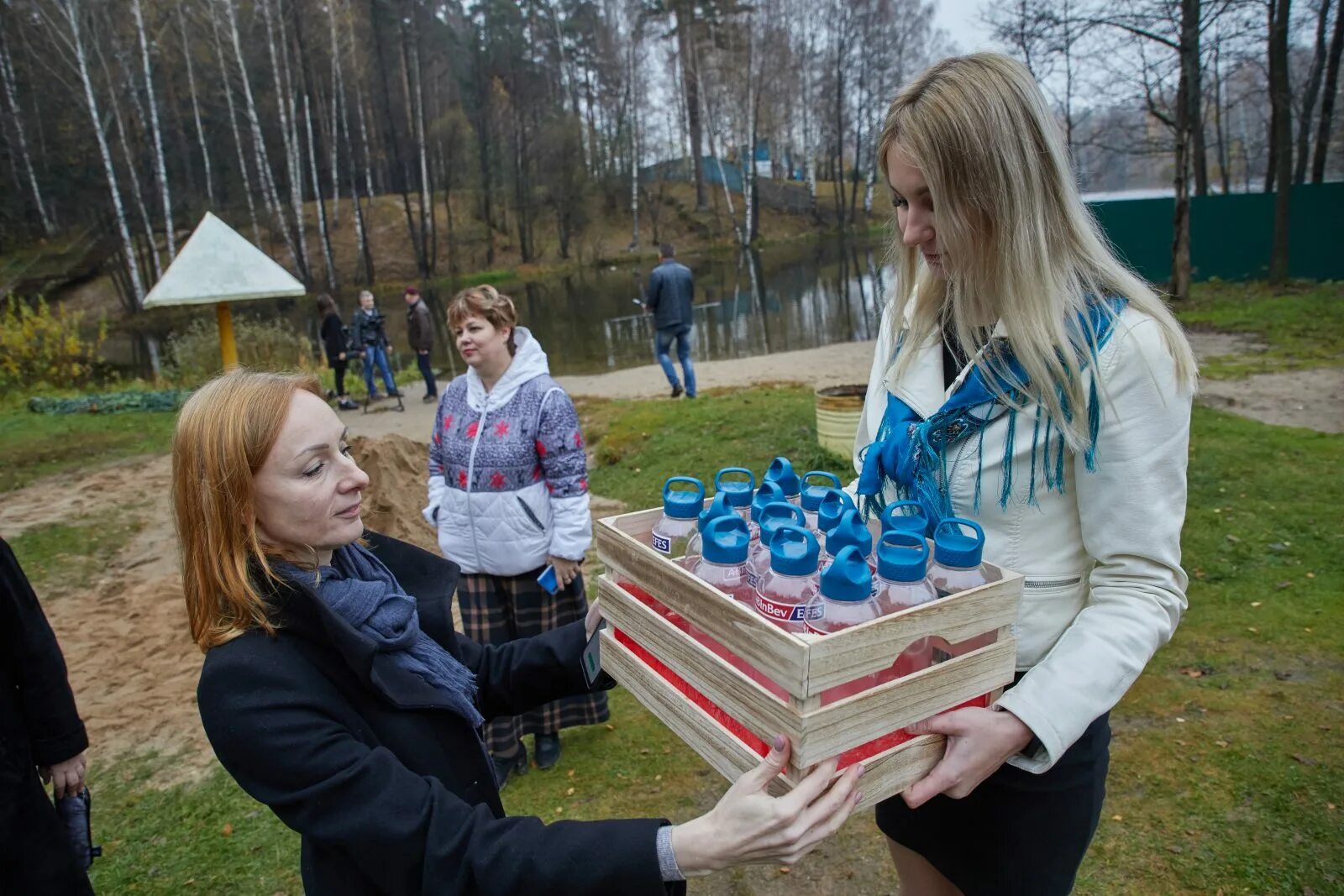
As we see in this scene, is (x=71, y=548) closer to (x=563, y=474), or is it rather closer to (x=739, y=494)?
(x=563, y=474)

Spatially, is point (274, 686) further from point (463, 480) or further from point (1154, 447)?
point (463, 480)

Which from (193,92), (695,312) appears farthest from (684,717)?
(193,92)

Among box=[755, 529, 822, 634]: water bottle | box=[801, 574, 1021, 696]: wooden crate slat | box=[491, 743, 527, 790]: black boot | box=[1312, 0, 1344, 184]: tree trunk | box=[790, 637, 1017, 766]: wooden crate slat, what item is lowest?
box=[491, 743, 527, 790]: black boot

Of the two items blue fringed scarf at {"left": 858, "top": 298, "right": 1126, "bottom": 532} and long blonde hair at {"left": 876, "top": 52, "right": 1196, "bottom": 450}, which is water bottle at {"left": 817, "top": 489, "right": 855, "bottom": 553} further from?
long blonde hair at {"left": 876, "top": 52, "right": 1196, "bottom": 450}

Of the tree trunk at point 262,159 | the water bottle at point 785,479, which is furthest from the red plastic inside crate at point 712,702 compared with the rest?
the tree trunk at point 262,159

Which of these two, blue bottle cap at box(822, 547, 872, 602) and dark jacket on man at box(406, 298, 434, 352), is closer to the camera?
blue bottle cap at box(822, 547, 872, 602)

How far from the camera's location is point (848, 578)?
50.5 inches

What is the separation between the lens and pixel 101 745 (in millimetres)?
4344

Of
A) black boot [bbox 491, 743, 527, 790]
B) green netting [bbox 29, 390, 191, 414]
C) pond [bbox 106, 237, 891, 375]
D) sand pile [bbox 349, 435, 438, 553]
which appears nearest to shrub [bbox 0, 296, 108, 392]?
green netting [bbox 29, 390, 191, 414]

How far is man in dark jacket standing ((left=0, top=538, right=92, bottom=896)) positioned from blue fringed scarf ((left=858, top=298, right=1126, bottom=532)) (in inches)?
89.9

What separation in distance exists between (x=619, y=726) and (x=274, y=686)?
9.79 ft

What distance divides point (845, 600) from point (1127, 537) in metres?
0.53

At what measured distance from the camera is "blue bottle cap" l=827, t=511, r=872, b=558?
1.39 metres

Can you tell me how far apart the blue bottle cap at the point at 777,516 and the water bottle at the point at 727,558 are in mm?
39
